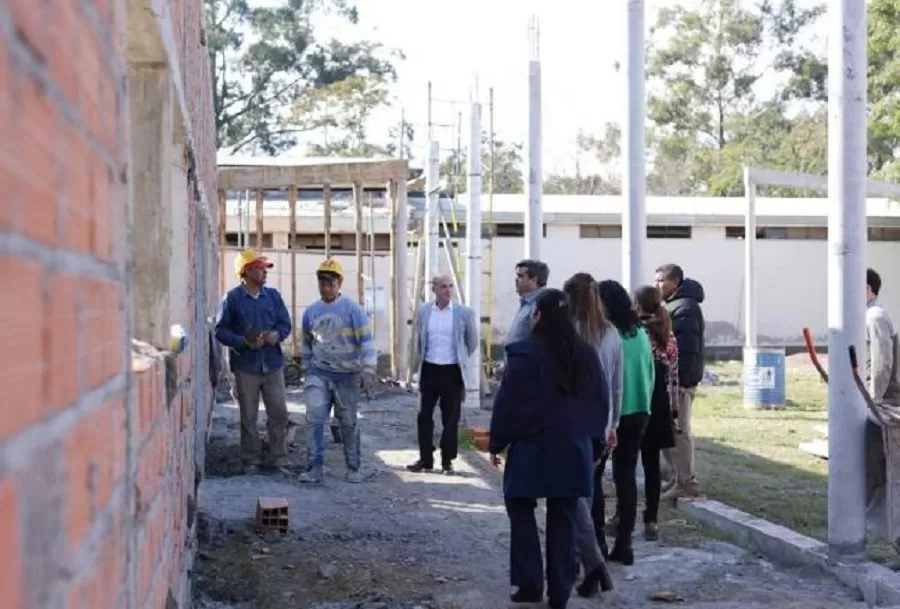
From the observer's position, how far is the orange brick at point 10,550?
42.4 inches

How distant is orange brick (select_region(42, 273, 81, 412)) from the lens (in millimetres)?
1310

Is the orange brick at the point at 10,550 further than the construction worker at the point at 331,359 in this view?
No

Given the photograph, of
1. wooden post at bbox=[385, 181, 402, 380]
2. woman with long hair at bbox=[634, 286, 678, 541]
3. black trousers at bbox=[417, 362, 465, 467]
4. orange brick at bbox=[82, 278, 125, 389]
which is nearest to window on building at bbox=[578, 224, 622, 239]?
wooden post at bbox=[385, 181, 402, 380]

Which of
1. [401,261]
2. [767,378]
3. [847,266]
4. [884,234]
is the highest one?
[884,234]

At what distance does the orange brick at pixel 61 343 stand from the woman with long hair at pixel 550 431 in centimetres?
528

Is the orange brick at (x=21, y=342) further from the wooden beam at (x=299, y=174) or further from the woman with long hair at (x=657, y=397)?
the wooden beam at (x=299, y=174)

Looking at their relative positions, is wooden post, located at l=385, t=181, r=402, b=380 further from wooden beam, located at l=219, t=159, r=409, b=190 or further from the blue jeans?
the blue jeans

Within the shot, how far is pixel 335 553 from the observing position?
852 centimetres

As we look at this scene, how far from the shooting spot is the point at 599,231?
30.5m

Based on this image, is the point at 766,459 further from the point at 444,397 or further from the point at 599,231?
the point at 599,231

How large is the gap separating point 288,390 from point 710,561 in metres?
11.8

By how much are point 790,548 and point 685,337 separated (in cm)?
226

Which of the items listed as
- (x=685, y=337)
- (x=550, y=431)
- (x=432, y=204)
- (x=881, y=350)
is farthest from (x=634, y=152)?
(x=432, y=204)

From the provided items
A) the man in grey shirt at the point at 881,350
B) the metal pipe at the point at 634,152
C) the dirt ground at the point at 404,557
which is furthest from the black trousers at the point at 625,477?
the metal pipe at the point at 634,152
